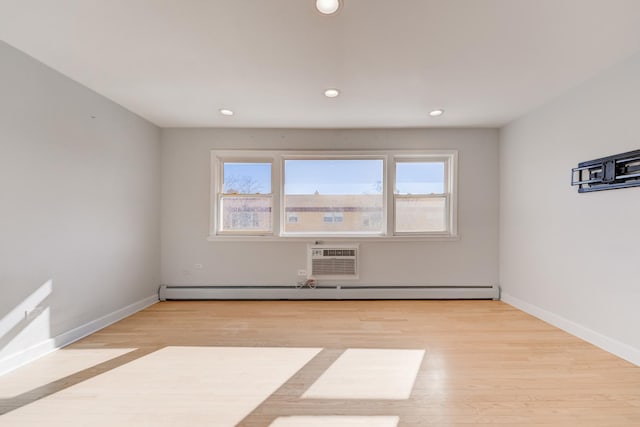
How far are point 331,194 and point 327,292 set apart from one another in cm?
139

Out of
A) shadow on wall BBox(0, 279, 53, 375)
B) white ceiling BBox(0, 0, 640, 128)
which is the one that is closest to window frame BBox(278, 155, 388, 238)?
white ceiling BBox(0, 0, 640, 128)

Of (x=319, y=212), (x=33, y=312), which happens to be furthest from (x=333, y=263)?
(x=33, y=312)

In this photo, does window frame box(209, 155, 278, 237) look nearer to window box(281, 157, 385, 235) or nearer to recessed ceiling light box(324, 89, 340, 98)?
window box(281, 157, 385, 235)

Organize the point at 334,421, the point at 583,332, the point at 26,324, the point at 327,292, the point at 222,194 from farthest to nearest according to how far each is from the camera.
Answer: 1. the point at 222,194
2. the point at 327,292
3. the point at 583,332
4. the point at 26,324
5. the point at 334,421

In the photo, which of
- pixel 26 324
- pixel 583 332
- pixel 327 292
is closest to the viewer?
pixel 26 324

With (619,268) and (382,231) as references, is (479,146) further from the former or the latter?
(619,268)

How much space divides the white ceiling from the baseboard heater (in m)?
2.36

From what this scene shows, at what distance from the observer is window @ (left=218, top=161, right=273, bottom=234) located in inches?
156

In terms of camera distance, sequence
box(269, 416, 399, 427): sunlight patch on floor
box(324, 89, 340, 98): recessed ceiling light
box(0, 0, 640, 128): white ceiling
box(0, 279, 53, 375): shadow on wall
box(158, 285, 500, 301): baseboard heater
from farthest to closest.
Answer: box(158, 285, 500, 301): baseboard heater, box(324, 89, 340, 98): recessed ceiling light, box(0, 279, 53, 375): shadow on wall, box(0, 0, 640, 128): white ceiling, box(269, 416, 399, 427): sunlight patch on floor

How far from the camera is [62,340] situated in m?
2.40

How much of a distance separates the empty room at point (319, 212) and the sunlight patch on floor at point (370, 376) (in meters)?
0.02

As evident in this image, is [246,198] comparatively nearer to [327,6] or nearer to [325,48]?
[325,48]

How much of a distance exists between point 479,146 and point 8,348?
5.24 metres

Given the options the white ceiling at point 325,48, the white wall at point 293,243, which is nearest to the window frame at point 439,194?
the white wall at point 293,243
